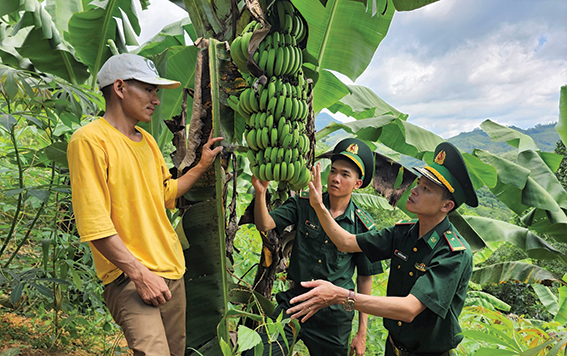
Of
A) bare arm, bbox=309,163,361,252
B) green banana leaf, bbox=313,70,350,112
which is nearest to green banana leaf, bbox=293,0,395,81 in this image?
green banana leaf, bbox=313,70,350,112

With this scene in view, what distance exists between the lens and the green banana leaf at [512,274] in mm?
3607

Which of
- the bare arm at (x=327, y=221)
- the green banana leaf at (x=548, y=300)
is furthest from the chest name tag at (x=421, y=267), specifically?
the green banana leaf at (x=548, y=300)

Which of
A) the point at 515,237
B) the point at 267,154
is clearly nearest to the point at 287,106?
the point at 267,154

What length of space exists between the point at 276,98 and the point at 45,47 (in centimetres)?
255

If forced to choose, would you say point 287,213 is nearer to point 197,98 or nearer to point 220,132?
point 220,132

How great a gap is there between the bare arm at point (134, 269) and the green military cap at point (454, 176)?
1.30 meters

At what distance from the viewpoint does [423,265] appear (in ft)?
6.16

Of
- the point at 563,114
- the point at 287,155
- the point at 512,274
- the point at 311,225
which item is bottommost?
the point at 512,274

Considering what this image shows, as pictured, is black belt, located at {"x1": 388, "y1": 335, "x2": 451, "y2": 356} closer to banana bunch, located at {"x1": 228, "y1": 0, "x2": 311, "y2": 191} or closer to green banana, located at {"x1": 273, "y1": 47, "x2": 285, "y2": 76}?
banana bunch, located at {"x1": 228, "y1": 0, "x2": 311, "y2": 191}

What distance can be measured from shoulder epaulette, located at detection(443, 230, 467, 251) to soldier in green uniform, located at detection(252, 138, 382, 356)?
561mm

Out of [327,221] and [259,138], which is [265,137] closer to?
[259,138]

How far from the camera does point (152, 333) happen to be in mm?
1442

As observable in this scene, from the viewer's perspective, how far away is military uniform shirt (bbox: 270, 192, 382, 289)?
220 centimetres

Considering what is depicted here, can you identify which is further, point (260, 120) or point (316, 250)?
point (316, 250)
